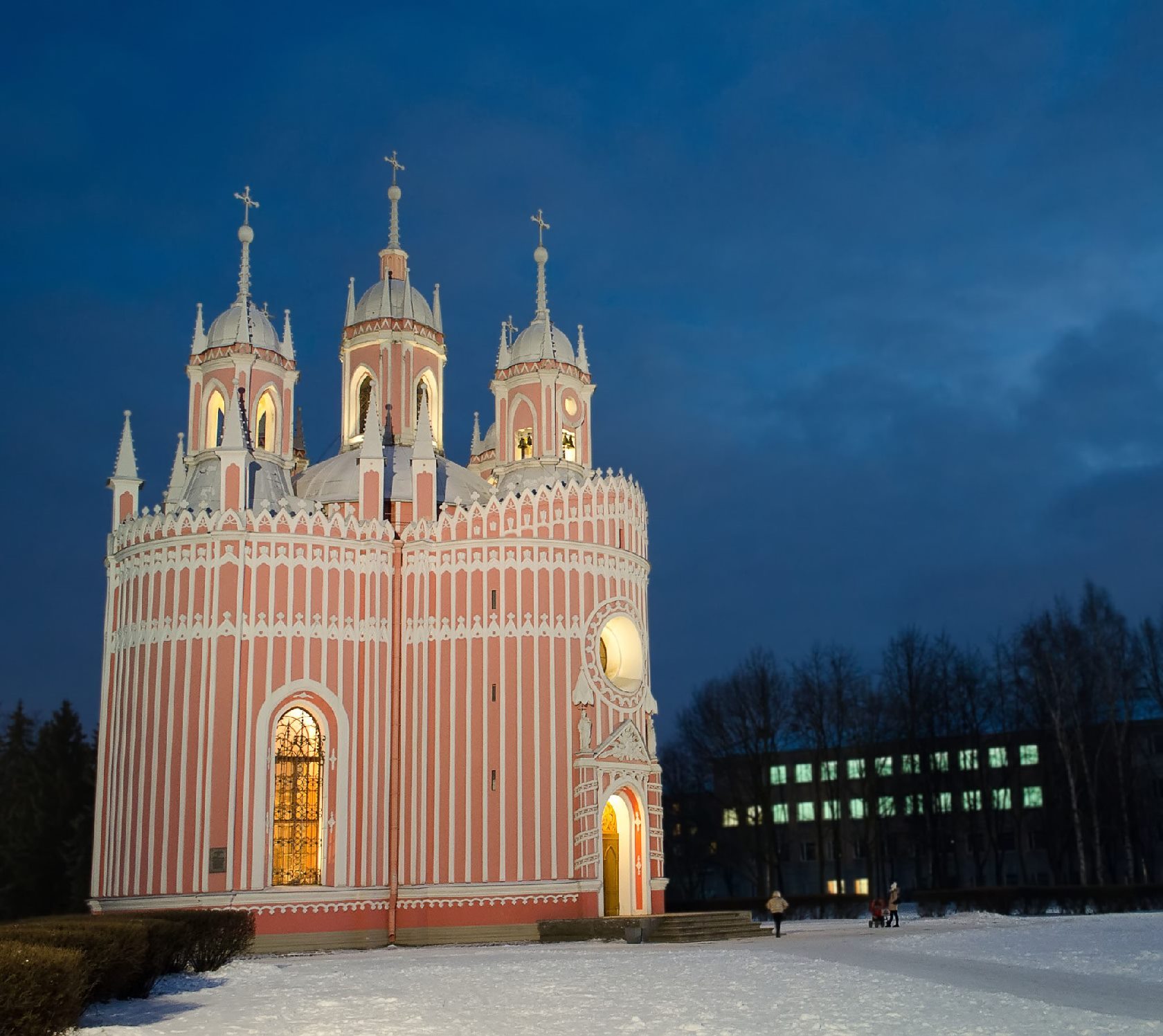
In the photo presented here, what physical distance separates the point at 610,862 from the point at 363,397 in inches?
694

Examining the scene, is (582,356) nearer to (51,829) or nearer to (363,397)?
(363,397)

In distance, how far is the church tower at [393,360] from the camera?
147ft

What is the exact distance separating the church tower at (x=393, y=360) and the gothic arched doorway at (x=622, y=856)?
13238mm

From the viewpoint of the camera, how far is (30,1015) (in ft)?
42.2

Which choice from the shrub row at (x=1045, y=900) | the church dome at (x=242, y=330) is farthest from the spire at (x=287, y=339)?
the shrub row at (x=1045, y=900)

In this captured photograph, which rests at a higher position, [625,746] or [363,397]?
[363,397]

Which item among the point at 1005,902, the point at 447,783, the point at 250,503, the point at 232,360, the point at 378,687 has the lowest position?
the point at 1005,902

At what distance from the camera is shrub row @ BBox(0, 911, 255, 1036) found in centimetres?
1288

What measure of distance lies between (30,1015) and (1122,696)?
165ft

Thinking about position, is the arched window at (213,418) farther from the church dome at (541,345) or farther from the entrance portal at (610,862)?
the entrance portal at (610,862)

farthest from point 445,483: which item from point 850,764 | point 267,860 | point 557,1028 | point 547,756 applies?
point 850,764

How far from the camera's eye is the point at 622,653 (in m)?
40.4

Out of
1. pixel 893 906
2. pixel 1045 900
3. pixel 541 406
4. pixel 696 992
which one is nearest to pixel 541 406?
pixel 541 406

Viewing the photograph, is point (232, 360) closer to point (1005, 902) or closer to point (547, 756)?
point (547, 756)
